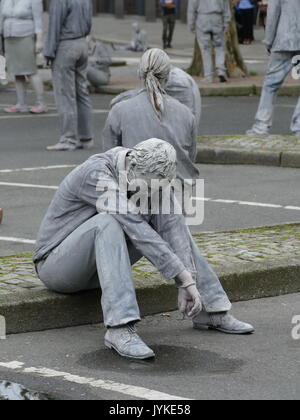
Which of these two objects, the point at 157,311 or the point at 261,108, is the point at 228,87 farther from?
the point at 157,311

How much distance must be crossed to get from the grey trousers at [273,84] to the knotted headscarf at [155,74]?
6.19 m

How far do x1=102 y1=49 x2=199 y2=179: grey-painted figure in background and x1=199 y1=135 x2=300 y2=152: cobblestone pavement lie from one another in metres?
5.13

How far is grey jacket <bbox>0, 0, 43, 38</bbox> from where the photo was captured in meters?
15.1

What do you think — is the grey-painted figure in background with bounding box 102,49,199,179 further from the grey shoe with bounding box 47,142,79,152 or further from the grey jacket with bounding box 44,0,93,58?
the grey shoe with bounding box 47,142,79,152

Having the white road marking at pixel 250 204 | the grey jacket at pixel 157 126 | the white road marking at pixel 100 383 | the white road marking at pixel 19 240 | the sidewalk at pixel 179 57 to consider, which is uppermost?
the grey jacket at pixel 157 126

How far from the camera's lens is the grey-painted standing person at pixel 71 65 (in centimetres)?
1273

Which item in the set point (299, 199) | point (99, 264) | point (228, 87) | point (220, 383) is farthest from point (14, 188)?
point (228, 87)

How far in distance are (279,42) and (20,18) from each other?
384 centimetres

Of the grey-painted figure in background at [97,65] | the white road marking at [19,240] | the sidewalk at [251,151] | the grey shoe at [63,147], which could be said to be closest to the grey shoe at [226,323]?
the white road marking at [19,240]

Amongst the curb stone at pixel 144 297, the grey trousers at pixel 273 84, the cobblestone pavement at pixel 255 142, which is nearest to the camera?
the curb stone at pixel 144 297

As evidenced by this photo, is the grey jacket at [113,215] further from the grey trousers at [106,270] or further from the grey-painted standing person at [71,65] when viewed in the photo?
the grey-painted standing person at [71,65]

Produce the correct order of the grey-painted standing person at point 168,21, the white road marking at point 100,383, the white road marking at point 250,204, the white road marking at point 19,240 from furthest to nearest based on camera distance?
the grey-painted standing person at point 168,21, the white road marking at point 250,204, the white road marking at point 19,240, the white road marking at point 100,383

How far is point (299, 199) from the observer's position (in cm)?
1020

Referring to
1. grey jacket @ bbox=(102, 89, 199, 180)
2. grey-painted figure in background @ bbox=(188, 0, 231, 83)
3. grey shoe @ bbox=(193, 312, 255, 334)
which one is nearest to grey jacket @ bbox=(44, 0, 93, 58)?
grey jacket @ bbox=(102, 89, 199, 180)
